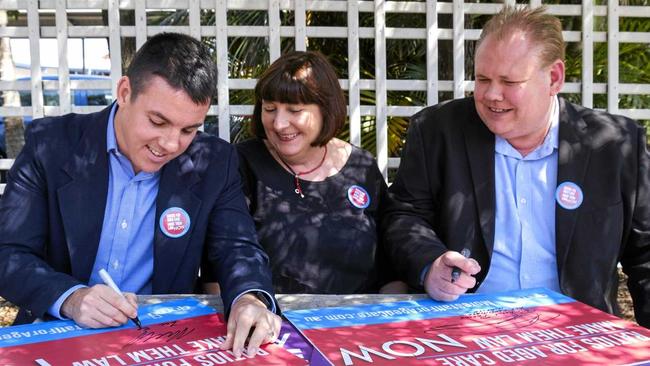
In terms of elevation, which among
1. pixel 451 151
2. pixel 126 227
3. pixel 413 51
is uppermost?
pixel 413 51

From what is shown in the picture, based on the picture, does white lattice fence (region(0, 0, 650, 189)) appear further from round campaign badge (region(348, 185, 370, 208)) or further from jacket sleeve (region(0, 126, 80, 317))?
jacket sleeve (region(0, 126, 80, 317))

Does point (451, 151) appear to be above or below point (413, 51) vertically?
below

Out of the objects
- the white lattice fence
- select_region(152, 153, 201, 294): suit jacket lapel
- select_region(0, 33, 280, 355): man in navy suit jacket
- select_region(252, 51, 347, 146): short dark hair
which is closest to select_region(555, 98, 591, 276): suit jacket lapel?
select_region(252, 51, 347, 146): short dark hair

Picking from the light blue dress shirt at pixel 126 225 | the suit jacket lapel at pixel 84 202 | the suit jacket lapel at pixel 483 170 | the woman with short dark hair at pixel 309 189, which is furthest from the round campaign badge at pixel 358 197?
the suit jacket lapel at pixel 84 202

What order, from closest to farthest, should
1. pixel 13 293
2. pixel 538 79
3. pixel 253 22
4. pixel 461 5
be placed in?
pixel 13 293, pixel 538 79, pixel 461 5, pixel 253 22

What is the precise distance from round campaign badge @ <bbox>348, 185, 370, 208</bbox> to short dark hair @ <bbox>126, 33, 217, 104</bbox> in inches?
30.8

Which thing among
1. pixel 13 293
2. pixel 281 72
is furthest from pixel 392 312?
pixel 281 72

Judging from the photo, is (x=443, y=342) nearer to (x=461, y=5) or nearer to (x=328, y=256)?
(x=328, y=256)

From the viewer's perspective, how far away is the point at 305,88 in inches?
96.7

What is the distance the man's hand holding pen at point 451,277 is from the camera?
1.75 meters

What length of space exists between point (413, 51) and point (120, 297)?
3.94 metres

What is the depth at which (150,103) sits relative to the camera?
1.78 metres

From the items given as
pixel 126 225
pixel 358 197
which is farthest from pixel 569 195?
pixel 126 225

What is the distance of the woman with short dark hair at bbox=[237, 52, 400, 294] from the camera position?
93.7 inches
